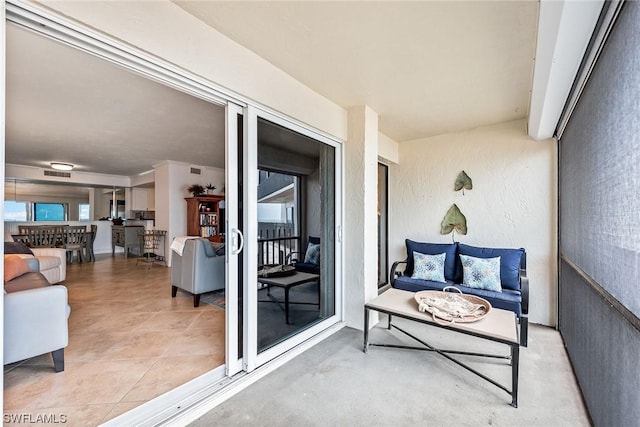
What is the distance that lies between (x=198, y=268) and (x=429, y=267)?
2.80 m

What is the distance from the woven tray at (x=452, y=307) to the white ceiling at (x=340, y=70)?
184 cm

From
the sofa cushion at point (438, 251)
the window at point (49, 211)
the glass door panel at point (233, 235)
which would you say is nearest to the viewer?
the glass door panel at point (233, 235)

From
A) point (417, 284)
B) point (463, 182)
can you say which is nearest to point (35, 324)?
point (417, 284)

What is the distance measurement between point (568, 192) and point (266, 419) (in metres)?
2.97

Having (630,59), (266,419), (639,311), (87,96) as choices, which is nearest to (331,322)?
(266,419)

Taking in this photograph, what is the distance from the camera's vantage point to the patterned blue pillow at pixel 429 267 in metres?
3.13

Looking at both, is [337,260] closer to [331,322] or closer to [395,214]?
[331,322]

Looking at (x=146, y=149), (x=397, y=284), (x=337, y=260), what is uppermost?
(x=146, y=149)

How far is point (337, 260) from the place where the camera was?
287 centimetres

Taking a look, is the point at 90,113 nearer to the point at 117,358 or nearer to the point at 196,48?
the point at 196,48

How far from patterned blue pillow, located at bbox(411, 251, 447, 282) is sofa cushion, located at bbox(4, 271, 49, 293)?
374 cm

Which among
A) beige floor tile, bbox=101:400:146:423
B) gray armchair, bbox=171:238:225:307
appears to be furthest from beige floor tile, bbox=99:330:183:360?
gray armchair, bbox=171:238:225:307

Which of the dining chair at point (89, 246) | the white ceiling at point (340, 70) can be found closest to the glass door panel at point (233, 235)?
the white ceiling at point (340, 70)

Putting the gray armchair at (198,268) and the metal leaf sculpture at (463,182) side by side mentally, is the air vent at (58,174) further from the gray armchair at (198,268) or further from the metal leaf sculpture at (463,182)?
the metal leaf sculpture at (463,182)
